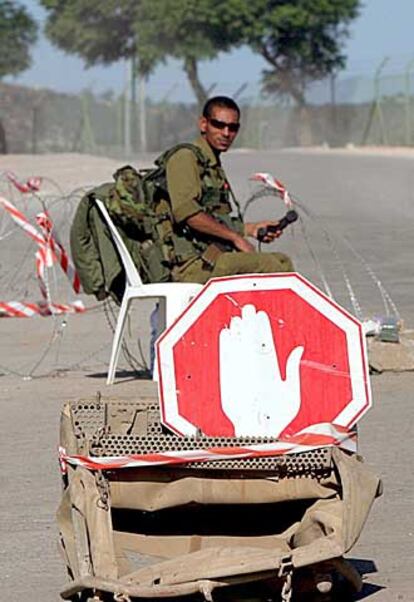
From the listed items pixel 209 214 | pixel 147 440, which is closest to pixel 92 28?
pixel 209 214

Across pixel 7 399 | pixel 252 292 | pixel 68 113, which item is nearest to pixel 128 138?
pixel 68 113

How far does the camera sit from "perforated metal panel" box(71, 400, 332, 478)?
204 inches

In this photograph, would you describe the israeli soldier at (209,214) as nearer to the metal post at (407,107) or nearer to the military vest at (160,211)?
the military vest at (160,211)

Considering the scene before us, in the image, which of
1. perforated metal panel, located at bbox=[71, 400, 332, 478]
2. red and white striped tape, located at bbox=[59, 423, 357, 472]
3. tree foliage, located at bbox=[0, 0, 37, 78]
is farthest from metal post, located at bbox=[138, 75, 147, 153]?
red and white striped tape, located at bbox=[59, 423, 357, 472]

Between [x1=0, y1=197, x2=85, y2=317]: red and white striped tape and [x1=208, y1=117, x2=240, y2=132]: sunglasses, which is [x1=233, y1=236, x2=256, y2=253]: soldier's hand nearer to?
[x1=208, y1=117, x2=240, y2=132]: sunglasses

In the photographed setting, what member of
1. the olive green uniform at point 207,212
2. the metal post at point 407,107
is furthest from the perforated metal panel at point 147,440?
the metal post at point 407,107

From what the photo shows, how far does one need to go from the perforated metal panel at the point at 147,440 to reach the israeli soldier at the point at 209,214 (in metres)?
3.38

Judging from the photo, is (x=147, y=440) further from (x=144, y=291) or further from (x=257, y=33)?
(x=257, y=33)

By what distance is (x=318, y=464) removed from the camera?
519cm

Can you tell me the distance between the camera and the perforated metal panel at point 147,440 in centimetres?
518

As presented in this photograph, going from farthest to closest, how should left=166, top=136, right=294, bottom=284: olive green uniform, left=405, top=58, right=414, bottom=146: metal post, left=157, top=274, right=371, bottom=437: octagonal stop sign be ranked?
left=405, top=58, right=414, bottom=146: metal post < left=166, top=136, right=294, bottom=284: olive green uniform < left=157, top=274, right=371, bottom=437: octagonal stop sign

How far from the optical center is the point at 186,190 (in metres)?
8.99

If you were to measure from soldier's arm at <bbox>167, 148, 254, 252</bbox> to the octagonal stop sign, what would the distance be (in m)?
3.66

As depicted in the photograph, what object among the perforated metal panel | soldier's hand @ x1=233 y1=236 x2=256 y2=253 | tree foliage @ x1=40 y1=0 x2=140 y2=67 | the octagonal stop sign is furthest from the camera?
tree foliage @ x1=40 y1=0 x2=140 y2=67
